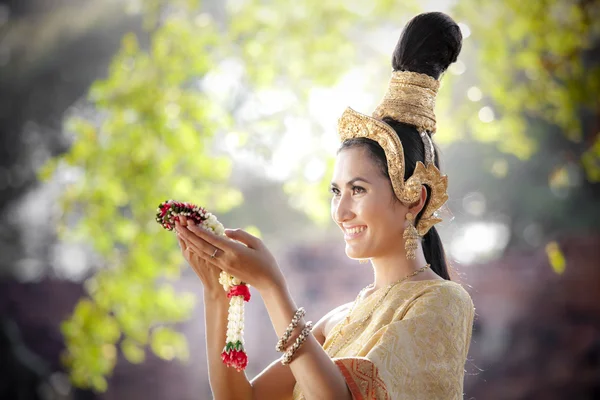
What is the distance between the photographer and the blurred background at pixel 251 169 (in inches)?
168

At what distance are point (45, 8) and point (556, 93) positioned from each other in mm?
4772

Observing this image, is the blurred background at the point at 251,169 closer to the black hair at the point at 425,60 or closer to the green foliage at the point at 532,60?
the green foliage at the point at 532,60

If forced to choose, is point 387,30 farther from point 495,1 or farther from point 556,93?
point 556,93

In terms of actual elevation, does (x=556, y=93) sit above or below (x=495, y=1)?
below

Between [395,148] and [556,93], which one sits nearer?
[395,148]

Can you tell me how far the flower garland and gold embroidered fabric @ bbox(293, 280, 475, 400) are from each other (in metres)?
0.25

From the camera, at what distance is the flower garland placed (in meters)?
1.59

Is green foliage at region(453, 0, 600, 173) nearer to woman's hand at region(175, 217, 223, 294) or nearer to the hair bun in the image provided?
the hair bun

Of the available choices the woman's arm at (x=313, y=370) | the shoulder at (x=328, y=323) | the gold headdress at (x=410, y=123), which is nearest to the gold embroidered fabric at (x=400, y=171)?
the gold headdress at (x=410, y=123)

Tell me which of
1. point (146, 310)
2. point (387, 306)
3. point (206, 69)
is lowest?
point (387, 306)

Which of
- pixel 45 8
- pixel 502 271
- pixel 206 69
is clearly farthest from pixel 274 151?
pixel 45 8

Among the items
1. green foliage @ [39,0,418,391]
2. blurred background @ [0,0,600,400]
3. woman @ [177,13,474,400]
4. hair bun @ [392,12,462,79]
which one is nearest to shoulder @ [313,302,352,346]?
woman @ [177,13,474,400]

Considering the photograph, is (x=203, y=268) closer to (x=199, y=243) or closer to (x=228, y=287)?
(x=228, y=287)

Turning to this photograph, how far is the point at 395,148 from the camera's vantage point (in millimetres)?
1781
